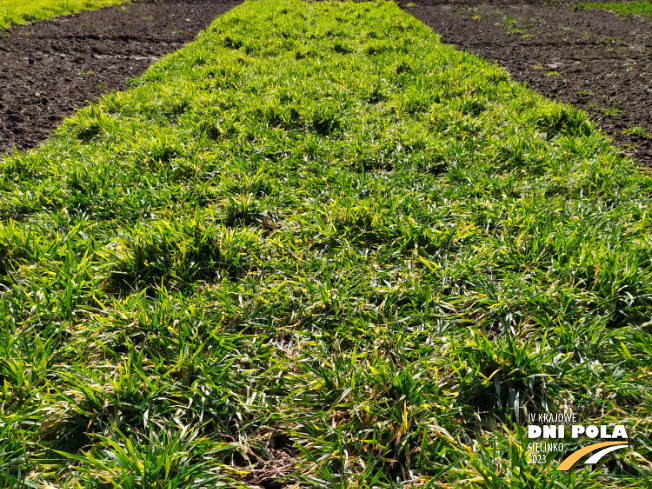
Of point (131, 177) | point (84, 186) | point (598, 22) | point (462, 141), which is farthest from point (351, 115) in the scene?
point (598, 22)

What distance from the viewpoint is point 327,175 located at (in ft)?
10.4

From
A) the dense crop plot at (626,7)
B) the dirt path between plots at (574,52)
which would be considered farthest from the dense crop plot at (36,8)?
the dense crop plot at (626,7)

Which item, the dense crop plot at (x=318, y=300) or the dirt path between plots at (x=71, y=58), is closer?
the dense crop plot at (x=318, y=300)

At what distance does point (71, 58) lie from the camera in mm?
6348

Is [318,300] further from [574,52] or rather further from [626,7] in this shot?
[626,7]

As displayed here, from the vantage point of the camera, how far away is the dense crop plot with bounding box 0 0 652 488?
140 cm

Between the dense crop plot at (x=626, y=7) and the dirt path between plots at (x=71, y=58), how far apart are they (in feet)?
39.1

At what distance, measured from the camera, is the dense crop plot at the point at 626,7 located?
996cm

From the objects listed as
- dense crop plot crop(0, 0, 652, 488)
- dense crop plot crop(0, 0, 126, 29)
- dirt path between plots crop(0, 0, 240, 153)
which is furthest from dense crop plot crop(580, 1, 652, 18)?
dense crop plot crop(0, 0, 126, 29)

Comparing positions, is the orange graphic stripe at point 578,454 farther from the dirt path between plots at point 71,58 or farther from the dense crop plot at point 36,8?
the dense crop plot at point 36,8

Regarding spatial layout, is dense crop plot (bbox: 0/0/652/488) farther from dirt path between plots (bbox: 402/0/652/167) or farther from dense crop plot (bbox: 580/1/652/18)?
dense crop plot (bbox: 580/1/652/18)

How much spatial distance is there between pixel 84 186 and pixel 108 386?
1943 millimetres

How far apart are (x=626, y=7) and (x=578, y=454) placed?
14757 mm

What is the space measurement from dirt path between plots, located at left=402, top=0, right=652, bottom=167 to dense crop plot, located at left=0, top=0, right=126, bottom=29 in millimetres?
9980
